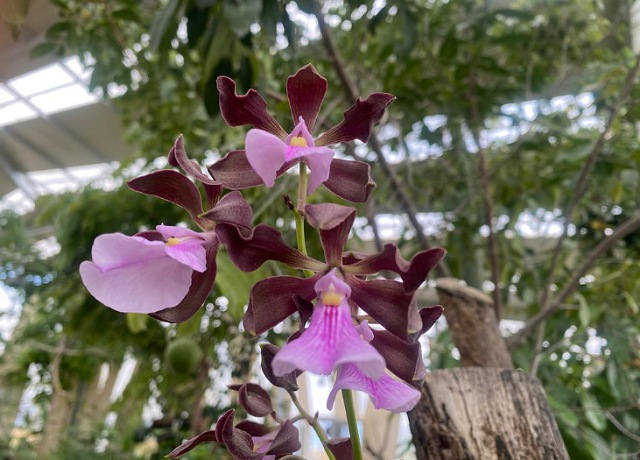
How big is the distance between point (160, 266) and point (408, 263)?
162mm

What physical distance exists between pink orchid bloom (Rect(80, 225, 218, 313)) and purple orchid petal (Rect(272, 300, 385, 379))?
0.08 metres

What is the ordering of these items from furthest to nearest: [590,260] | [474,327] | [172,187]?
[590,260] < [474,327] < [172,187]

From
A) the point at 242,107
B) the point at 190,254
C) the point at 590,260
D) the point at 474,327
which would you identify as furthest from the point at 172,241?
the point at 590,260

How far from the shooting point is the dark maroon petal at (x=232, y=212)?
12.4 inches

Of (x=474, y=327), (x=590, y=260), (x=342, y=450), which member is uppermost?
(x=342, y=450)

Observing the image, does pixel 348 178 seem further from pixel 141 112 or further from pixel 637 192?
pixel 141 112

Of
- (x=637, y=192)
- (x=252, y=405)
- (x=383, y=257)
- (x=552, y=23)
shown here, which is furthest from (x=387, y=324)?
(x=552, y=23)

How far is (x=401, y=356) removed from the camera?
354 millimetres

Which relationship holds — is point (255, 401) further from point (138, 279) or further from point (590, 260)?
point (590, 260)

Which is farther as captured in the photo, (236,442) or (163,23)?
(163,23)

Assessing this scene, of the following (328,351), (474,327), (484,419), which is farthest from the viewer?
(474,327)

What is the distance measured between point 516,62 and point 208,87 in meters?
1.31

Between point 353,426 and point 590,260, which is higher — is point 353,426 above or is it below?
above

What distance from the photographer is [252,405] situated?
42 centimetres
